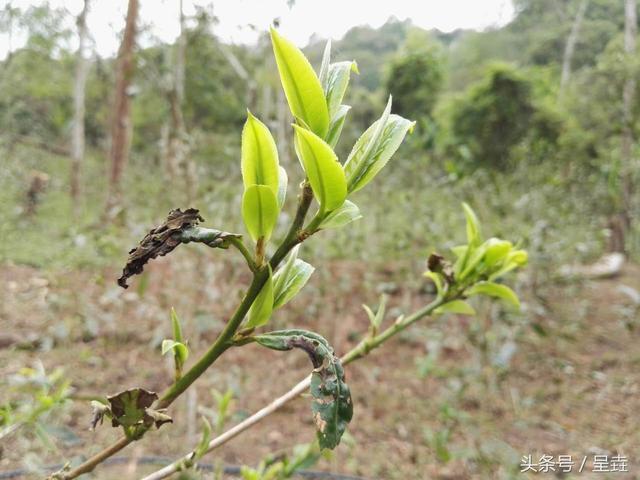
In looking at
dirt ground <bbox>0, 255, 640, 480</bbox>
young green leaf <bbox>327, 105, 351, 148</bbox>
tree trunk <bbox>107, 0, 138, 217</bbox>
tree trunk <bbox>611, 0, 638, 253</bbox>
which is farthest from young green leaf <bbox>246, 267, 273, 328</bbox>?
tree trunk <bbox>107, 0, 138, 217</bbox>

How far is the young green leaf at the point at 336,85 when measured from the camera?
0.37 metres

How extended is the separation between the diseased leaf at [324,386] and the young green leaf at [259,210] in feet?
0.23

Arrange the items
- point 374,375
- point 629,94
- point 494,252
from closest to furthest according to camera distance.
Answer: point 494,252, point 374,375, point 629,94

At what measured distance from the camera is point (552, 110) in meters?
4.80

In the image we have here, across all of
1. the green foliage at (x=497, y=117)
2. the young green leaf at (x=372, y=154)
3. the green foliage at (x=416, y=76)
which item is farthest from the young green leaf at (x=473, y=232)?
the green foliage at (x=416, y=76)

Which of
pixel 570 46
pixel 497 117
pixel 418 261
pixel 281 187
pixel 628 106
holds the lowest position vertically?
pixel 418 261

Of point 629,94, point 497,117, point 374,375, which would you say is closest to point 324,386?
point 374,375

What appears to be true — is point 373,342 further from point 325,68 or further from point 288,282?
point 325,68

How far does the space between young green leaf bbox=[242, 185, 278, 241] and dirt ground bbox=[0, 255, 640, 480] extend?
1.17 metres

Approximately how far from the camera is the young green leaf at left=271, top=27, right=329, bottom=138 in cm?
34

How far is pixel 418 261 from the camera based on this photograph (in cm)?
336

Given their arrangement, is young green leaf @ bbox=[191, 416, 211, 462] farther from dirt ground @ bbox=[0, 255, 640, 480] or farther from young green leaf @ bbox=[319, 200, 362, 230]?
dirt ground @ bbox=[0, 255, 640, 480]

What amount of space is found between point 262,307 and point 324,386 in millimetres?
64

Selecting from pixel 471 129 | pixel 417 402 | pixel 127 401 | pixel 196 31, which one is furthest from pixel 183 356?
pixel 471 129
